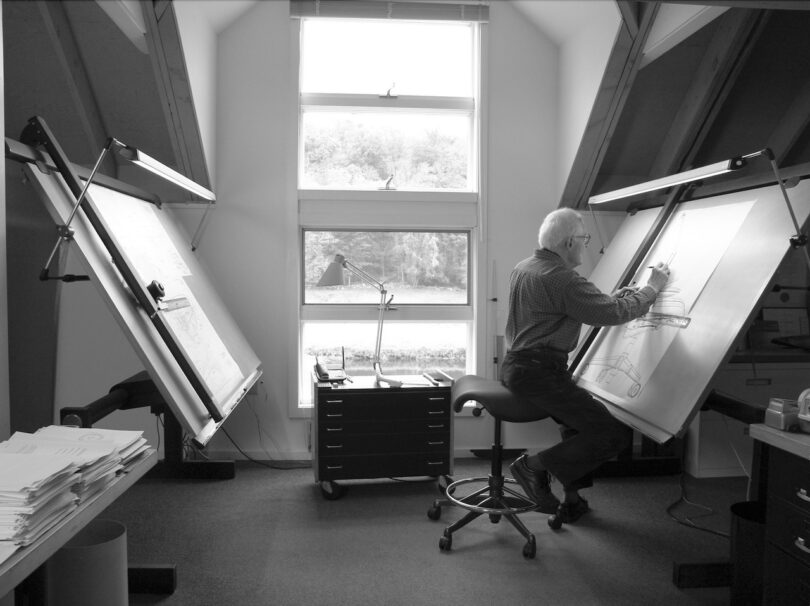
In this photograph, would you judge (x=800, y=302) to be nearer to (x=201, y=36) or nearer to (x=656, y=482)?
(x=656, y=482)

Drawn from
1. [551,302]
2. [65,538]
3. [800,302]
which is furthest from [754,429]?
[800,302]

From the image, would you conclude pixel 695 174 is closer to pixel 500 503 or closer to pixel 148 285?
pixel 500 503

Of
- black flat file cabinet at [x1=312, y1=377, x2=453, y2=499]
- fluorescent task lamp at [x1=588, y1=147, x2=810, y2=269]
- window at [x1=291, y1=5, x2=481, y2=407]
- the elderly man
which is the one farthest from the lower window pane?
fluorescent task lamp at [x1=588, y1=147, x2=810, y2=269]

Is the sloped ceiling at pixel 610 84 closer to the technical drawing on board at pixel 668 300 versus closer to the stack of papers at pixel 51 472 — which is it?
the technical drawing on board at pixel 668 300

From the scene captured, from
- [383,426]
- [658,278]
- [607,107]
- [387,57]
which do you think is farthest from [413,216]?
[658,278]

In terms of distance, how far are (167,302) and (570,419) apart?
67.4 inches

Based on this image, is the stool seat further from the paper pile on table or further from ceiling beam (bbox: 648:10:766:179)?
ceiling beam (bbox: 648:10:766:179)

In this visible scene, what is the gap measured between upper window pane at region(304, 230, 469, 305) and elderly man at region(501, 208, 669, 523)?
1275mm

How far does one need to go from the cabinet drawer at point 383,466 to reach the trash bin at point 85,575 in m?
1.50

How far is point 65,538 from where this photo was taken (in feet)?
3.94

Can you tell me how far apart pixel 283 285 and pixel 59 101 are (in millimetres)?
1498

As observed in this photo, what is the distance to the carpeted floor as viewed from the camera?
7.29 feet

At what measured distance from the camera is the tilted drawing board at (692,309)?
2121 mm

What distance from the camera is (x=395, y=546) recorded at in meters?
2.60
